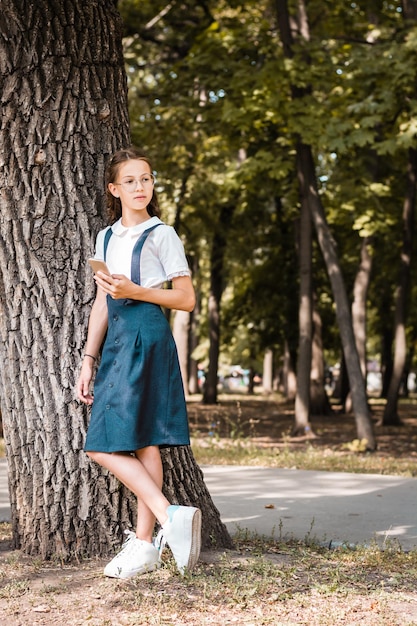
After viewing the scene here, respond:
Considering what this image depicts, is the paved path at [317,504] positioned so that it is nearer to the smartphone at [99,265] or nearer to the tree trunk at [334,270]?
the smartphone at [99,265]

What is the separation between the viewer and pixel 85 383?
4.70 metres

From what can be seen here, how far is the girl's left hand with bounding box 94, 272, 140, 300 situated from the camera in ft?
13.8

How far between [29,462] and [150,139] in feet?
45.1

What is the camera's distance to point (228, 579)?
4336 millimetres

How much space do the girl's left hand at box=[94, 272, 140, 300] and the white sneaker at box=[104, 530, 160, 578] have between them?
47.9 inches

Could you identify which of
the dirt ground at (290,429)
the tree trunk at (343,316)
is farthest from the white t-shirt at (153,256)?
the tree trunk at (343,316)

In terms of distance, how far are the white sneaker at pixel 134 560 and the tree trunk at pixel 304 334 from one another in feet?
35.8

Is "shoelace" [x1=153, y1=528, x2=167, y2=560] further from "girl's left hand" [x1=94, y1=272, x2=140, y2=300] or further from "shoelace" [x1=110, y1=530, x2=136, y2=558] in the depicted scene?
"girl's left hand" [x1=94, y1=272, x2=140, y2=300]

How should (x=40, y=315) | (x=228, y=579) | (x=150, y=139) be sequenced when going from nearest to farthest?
1. (x=228, y=579)
2. (x=40, y=315)
3. (x=150, y=139)

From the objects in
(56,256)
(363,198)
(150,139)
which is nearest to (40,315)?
(56,256)

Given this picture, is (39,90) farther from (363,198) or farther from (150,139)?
(150,139)

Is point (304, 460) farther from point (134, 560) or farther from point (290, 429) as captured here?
point (134, 560)

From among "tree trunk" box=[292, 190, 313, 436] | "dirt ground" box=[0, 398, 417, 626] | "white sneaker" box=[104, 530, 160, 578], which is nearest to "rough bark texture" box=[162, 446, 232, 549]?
"dirt ground" box=[0, 398, 417, 626]

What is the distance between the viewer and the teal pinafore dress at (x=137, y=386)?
438cm
